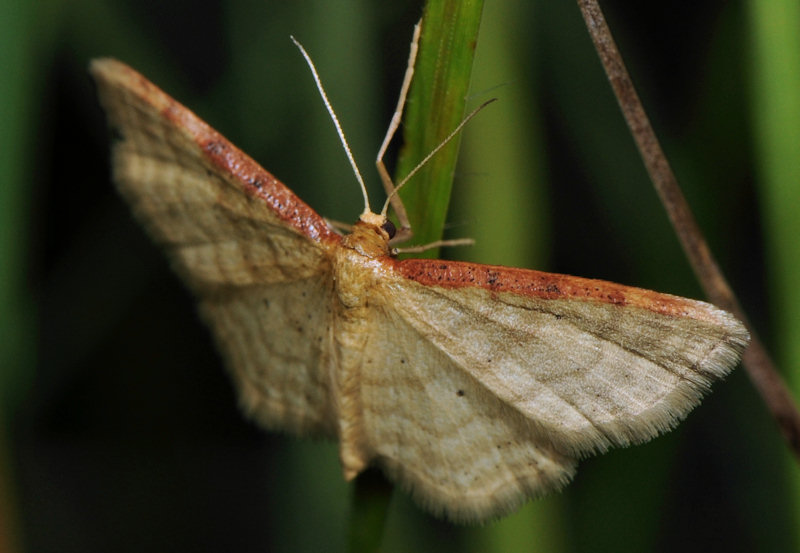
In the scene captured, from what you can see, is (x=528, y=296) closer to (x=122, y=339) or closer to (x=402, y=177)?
(x=402, y=177)

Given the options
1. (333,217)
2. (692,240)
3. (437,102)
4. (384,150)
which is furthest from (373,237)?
(333,217)

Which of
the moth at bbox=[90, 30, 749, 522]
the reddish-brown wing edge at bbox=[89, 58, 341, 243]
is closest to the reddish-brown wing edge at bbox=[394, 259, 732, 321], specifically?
the moth at bbox=[90, 30, 749, 522]

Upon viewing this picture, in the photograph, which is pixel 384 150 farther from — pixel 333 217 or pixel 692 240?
pixel 333 217

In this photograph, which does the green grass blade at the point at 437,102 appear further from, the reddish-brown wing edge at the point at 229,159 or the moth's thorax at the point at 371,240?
the reddish-brown wing edge at the point at 229,159

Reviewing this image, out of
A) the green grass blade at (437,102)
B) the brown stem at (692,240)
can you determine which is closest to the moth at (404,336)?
the green grass blade at (437,102)

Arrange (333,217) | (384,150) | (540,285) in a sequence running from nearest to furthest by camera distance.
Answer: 1. (540,285)
2. (384,150)
3. (333,217)

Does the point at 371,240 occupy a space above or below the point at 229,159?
below
